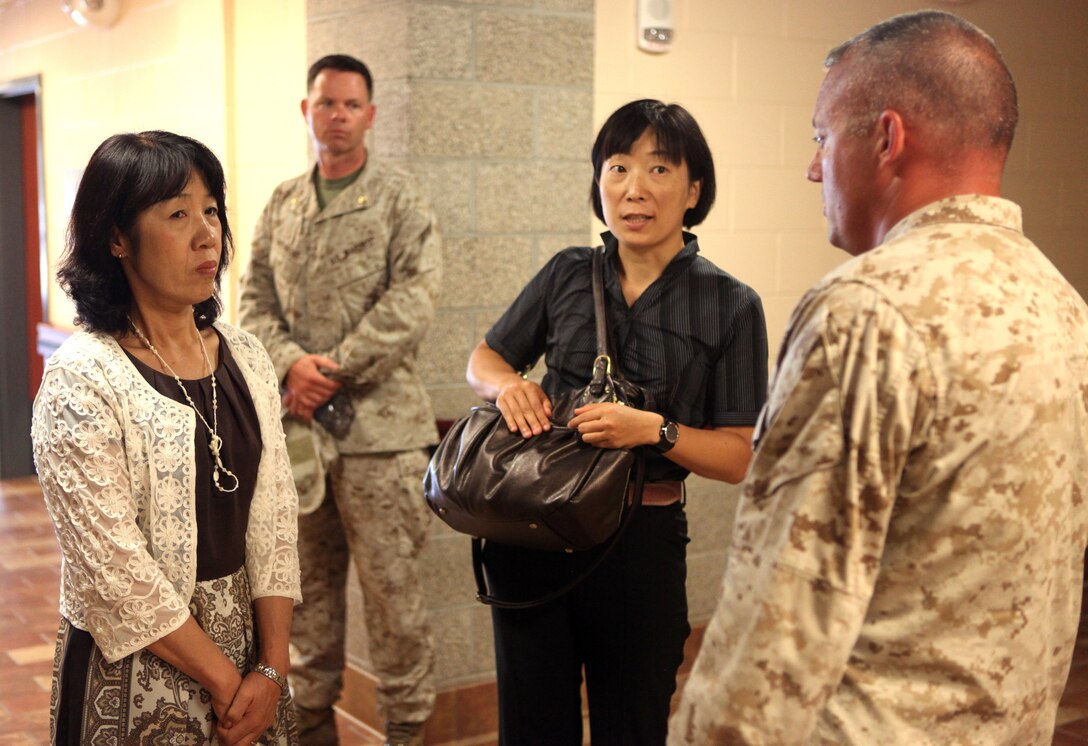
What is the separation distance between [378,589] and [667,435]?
4.37 ft

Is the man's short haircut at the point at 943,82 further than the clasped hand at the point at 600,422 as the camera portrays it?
No

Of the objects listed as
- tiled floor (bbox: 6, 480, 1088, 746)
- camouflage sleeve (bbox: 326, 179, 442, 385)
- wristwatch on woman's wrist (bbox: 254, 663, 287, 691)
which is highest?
camouflage sleeve (bbox: 326, 179, 442, 385)

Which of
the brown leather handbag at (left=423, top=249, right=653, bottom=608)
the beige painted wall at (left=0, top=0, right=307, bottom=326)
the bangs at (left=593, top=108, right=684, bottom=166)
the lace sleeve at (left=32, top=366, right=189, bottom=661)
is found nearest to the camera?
the lace sleeve at (left=32, top=366, right=189, bottom=661)

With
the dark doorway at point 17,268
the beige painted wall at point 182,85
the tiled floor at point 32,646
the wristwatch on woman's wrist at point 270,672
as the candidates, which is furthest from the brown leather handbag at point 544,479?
the dark doorway at point 17,268

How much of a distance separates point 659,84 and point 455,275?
3.06 ft

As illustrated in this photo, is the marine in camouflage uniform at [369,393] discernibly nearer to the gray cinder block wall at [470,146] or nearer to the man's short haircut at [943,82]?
the gray cinder block wall at [470,146]

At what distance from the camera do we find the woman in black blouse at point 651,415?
219 cm

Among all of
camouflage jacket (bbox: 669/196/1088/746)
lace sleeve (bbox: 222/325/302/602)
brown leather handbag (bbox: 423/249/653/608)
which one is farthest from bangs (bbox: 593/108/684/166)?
camouflage jacket (bbox: 669/196/1088/746)

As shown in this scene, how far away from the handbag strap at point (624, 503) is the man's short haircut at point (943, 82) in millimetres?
877

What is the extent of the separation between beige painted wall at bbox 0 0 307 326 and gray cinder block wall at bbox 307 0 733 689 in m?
0.44

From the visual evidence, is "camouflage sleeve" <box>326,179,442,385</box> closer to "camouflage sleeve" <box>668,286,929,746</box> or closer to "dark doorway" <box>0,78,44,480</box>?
"camouflage sleeve" <box>668,286,929,746</box>

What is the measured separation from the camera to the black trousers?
2.19 metres

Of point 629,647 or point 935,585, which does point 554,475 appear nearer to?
point 629,647

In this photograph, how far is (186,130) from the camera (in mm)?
4652
